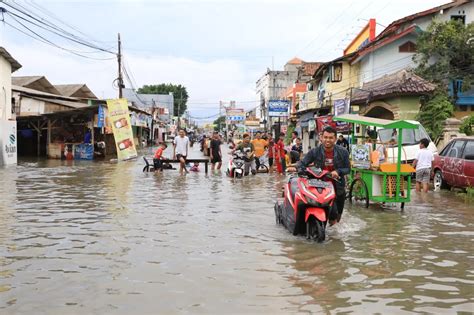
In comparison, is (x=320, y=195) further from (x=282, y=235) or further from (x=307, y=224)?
(x=282, y=235)

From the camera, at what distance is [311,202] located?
7277 mm

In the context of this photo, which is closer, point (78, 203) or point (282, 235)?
point (282, 235)

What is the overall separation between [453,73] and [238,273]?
23.8 m

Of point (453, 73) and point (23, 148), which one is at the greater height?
point (453, 73)

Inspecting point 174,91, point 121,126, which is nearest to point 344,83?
point 121,126

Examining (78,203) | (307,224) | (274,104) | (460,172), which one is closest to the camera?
(307,224)

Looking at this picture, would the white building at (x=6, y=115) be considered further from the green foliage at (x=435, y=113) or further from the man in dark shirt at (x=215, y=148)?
the green foliage at (x=435, y=113)

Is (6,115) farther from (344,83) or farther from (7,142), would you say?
(344,83)

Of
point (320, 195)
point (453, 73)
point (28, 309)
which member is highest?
point (453, 73)

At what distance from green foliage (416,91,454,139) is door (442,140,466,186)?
698 centimetres

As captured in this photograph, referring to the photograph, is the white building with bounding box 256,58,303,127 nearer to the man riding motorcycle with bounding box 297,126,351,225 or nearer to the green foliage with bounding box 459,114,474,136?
the green foliage with bounding box 459,114,474,136

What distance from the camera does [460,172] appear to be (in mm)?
13734

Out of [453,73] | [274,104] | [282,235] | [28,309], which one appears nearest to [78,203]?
[282,235]

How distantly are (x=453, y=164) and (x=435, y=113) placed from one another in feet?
27.4
